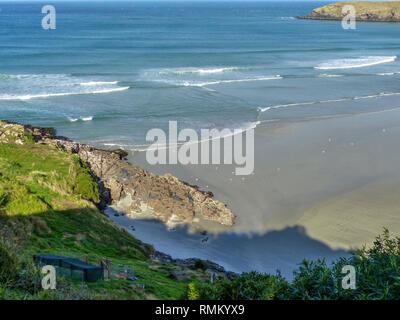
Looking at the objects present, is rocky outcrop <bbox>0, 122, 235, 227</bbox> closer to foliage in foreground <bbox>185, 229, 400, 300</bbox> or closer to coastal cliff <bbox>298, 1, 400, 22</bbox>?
foliage in foreground <bbox>185, 229, 400, 300</bbox>

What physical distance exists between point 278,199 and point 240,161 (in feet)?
17.5

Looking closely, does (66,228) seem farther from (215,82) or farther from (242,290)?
(215,82)

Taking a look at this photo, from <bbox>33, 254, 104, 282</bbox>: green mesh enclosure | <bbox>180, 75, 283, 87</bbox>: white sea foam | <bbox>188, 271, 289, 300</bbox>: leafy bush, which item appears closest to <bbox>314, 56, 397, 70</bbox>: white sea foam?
<bbox>180, 75, 283, 87</bbox>: white sea foam

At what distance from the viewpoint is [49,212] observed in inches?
828

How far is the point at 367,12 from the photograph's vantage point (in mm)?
151625

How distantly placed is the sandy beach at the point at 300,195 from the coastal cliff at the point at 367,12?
125 meters

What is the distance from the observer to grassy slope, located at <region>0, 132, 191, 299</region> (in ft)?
50.5

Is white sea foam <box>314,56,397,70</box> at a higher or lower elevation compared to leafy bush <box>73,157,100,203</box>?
higher

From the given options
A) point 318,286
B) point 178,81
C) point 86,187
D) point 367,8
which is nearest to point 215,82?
point 178,81

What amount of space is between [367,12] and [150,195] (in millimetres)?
144171

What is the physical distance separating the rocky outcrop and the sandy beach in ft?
3.33

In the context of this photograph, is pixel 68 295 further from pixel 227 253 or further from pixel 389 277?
pixel 227 253

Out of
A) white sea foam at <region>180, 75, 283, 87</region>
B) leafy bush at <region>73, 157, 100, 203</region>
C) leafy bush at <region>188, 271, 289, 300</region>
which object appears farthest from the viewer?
white sea foam at <region>180, 75, 283, 87</region>
